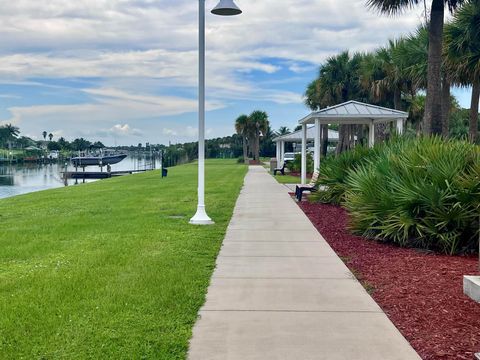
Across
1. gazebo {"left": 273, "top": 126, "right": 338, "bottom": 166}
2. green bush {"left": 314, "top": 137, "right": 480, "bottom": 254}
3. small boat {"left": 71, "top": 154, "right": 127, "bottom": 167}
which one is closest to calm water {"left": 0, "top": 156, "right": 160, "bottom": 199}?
small boat {"left": 71, "top": 154, "right": 127, "bottom": 167}

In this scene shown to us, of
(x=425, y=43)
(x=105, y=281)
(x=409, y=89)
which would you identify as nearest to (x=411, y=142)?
(x=105, y=281)

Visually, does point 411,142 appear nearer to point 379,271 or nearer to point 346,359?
point 379,271

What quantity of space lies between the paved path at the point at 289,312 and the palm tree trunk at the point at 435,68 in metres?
9.28

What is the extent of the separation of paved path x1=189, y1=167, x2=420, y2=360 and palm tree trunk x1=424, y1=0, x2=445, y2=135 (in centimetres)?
928

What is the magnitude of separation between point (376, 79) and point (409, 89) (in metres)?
2.16

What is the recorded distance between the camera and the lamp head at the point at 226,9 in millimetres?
10352

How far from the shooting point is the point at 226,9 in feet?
34.2

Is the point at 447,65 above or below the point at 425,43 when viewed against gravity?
below

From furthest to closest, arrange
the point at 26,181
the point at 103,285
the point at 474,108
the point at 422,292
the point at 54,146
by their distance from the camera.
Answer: the point at 54,146, the point at 26,181, the point at 474,108, the point at 103,285, the point at 422,292

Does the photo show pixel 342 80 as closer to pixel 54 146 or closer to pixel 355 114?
pixel 355 114

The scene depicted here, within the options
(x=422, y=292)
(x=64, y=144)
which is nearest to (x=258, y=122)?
(x=422, y=292)

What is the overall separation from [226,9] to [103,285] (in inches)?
262

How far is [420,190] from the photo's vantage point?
8.42 m

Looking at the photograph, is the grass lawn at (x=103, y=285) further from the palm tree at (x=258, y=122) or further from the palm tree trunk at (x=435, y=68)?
the palm tree at (x=258, y=122)
